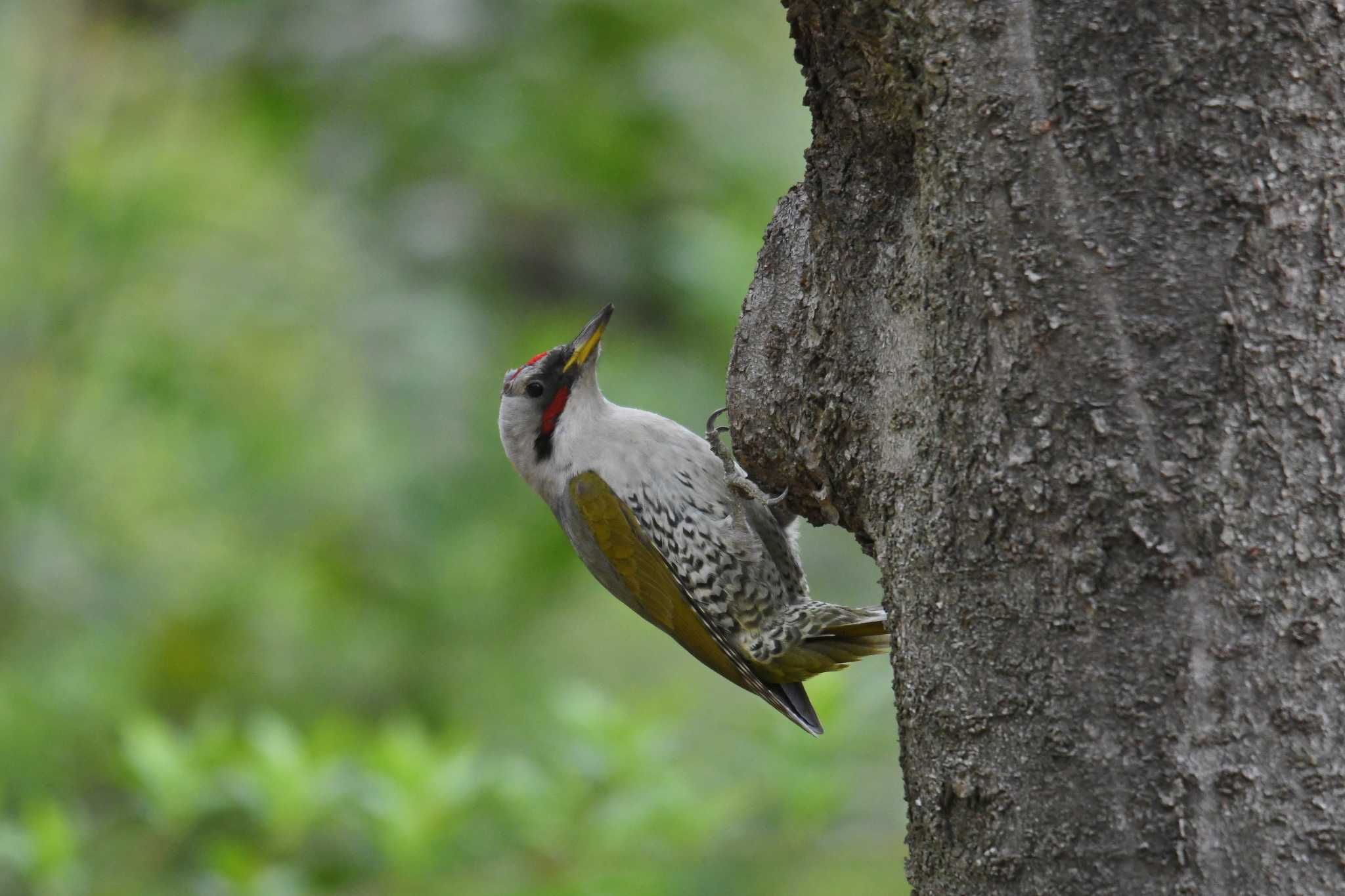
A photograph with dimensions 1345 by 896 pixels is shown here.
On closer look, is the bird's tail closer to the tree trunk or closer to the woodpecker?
the woodpecker

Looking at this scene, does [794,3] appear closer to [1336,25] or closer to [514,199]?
[1336,25]

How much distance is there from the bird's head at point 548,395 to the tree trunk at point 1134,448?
7.18ft

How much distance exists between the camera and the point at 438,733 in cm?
603

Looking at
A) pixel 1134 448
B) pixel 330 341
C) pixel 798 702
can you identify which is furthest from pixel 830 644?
pixel 330 341

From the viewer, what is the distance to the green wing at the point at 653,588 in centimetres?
335

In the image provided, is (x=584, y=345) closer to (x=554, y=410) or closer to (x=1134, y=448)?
(x=554, y=410)

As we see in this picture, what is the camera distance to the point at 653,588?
3.49m

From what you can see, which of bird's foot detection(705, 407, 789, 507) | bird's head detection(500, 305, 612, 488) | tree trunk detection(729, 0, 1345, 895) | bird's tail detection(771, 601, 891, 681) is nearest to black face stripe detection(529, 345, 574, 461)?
bird's head detection(500, 305, 612, 488)

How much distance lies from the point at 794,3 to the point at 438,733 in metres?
4.78

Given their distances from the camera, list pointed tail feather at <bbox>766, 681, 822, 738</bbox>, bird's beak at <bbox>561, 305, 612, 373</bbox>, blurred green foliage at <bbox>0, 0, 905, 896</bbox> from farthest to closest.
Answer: blurred green foliage at <bbox>0, 0, 905, 896</bbox>
bird's beak at <bbox>561, 305, 612, 373</bbox>
pointed tail feather at <bbox>766, 681, 822, 738</bbox>

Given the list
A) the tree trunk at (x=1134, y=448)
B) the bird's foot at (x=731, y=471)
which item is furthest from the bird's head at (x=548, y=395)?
the tree trunk at (x=1134, y=448)

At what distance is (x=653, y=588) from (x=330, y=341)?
9.27 feet

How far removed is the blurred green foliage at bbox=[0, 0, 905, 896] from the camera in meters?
5.52

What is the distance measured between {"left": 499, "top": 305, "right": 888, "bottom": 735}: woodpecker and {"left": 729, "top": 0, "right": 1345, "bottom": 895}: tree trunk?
66.2 inches
